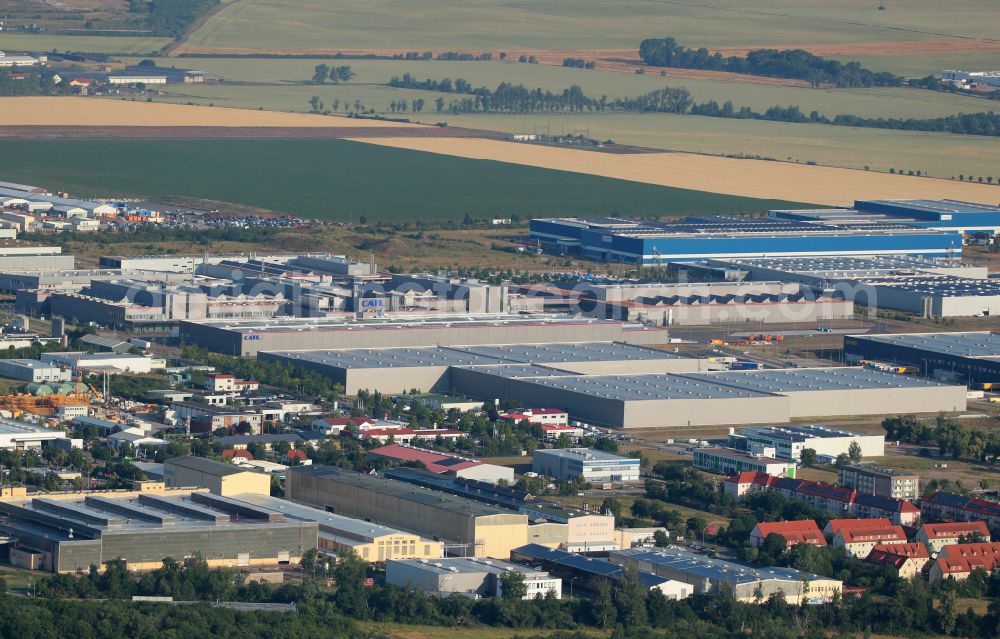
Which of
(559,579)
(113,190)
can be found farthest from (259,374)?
(113,190)

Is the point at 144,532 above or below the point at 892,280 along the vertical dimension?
above

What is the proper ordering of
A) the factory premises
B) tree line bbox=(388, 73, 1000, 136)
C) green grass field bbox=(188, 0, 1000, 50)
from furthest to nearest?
green grass field bbox=(188, 0, 1000, 50)
tree line bbox=(388, 73, 1000, 136)
the factory premises

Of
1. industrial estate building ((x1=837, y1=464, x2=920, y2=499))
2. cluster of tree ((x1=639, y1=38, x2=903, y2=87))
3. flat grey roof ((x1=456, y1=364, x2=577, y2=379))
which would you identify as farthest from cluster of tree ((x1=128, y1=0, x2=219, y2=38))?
industrial estate building ((x1=837, y1=464, x2=920, y2=499))

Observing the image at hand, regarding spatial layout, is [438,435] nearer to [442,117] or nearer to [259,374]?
[259,374]

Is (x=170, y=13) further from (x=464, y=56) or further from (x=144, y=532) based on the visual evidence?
(x=144, y=532)

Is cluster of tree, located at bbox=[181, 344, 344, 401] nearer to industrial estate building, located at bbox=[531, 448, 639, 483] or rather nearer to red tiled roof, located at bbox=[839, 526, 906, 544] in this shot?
industrial estate building, located at bbox=[531, 448, 639, 483]

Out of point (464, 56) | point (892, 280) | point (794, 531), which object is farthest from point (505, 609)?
point (464, 56)

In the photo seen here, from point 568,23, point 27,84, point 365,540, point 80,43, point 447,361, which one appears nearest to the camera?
point 365,540
